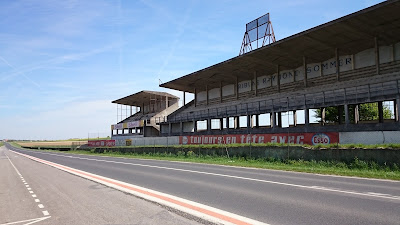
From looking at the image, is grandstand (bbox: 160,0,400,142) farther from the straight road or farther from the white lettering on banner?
the straight road

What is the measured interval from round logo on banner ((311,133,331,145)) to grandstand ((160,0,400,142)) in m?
5.28

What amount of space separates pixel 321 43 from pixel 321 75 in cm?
516

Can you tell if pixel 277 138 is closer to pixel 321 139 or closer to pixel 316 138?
pixel 316 138

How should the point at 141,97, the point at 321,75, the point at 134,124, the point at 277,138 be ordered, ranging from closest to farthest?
the point at 277,138, the point at 321,75, the point at 134,124, the point at 141,97

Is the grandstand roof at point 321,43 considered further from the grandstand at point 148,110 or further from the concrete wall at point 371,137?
the grandstand at point 148,110

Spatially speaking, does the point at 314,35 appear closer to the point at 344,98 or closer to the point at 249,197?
Answer: the point at 344,98

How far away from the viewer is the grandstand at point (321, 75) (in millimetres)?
27359

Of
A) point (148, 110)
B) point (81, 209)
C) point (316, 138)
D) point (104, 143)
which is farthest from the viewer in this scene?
point (148, 110)

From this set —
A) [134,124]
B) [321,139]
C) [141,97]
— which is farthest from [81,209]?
[141,97]

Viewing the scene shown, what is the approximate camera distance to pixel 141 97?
7256 cm

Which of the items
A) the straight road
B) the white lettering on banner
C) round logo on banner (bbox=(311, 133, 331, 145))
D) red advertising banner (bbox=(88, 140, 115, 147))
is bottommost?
the straight road

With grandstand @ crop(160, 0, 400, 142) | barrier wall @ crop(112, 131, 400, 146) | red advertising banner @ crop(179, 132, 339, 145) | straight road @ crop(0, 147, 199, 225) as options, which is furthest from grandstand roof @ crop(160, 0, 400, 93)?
straight road @ crop(0, 147, 199, 225)

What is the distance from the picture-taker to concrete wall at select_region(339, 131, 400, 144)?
18.1m

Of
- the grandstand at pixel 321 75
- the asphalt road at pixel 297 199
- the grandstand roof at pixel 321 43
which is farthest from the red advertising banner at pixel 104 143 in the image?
the asphalt road at pixel 297 199
